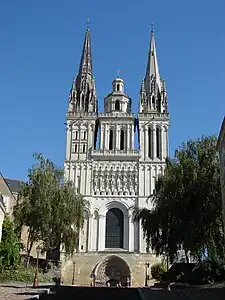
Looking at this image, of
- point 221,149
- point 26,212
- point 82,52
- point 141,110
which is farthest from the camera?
point 82,52

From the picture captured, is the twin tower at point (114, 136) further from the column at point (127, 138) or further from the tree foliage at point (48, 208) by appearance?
the tree foliage at point (48, 208)

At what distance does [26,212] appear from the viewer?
3158 cm

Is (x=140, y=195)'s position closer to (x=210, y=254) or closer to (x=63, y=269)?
(x=63, y=269)

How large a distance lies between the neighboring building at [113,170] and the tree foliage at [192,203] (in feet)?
59.5

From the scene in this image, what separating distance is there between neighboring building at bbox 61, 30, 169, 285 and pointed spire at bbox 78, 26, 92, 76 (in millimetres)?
2709

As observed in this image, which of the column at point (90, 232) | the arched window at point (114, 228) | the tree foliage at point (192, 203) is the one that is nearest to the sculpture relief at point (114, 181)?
the arched window at point (114, 228)

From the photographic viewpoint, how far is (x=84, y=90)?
5359 cm

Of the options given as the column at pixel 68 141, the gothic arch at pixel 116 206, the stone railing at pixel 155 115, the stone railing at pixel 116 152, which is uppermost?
the stone railing at pixel 155 115

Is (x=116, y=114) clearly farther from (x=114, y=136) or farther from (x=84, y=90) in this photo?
(x=84, y=90)

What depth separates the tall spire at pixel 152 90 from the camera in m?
52.3

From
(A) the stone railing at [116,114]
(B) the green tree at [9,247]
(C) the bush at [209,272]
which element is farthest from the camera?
(A) the stone railing at [116,114]

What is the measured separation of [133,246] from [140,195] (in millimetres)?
5634

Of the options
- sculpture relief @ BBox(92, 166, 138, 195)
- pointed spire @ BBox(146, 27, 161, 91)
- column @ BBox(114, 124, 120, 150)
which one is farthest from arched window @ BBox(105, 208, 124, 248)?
pointed spire @ BBox(146, 27, 161, 91)

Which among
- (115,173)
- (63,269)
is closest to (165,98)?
(115,173)
